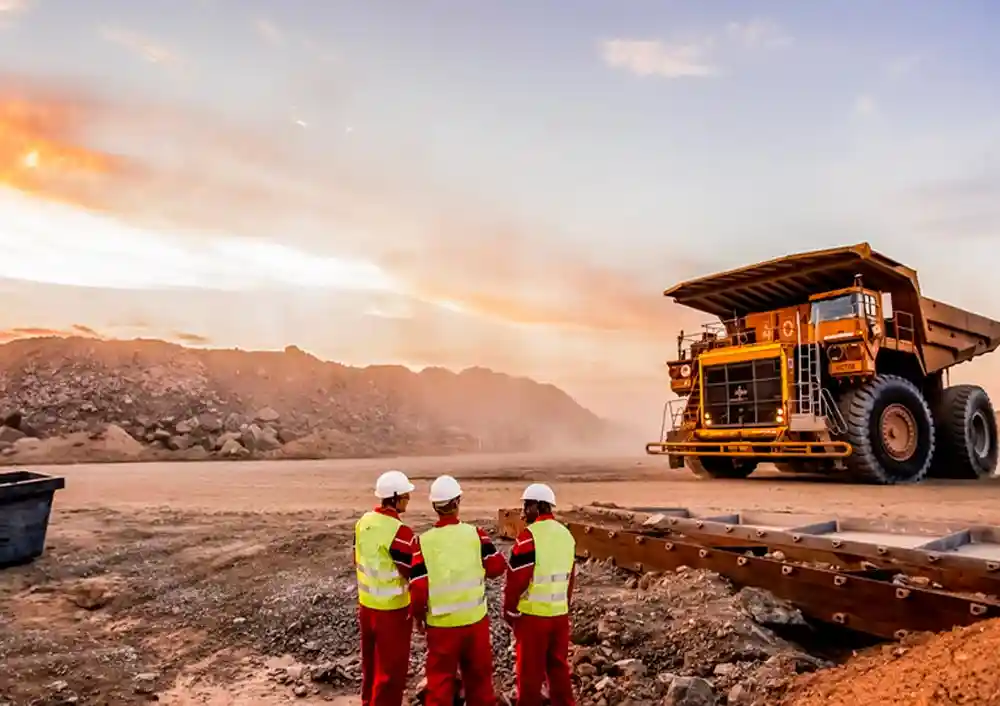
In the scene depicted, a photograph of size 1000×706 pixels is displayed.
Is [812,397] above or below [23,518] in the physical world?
above

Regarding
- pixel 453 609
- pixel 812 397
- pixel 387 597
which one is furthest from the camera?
pixel 812 397

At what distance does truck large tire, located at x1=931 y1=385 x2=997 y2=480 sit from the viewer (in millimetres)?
15016

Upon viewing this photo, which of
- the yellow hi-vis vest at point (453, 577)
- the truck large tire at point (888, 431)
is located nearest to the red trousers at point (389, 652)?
the yellow hi-vis vest at point (453, 577)

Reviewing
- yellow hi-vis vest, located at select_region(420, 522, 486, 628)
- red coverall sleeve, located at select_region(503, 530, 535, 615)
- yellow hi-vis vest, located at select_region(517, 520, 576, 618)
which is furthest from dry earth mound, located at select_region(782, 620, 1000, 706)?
yellow hi-vis vest, located at select_region(420, 522, 486, 628)

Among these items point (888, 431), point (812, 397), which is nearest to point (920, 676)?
point (812, 397)

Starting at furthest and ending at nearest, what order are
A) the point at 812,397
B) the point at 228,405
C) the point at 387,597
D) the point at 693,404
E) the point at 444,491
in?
the point at 228,405
the point at 693,404
the point at 812,397
the point at 387,597
the point at 444,491

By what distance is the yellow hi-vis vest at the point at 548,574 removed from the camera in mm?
3854

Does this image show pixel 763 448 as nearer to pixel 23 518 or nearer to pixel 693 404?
pixel 693 404

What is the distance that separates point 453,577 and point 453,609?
152 millimetres

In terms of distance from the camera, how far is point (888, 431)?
13672mm

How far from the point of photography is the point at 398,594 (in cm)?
397

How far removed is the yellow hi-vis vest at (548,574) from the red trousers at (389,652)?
650 mm

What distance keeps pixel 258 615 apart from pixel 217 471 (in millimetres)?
17673

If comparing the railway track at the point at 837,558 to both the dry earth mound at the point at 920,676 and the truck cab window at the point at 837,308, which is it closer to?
the dry earth mound at the point at 920,676
